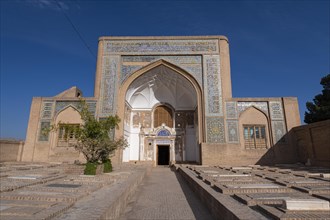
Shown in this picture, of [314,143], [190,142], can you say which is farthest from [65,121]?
[314,143]

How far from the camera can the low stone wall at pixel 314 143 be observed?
10.1m

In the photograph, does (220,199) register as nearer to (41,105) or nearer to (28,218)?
(28,218)

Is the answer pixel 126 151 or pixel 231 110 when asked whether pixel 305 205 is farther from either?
pixel 126 151

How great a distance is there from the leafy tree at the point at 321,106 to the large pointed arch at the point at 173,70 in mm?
10444

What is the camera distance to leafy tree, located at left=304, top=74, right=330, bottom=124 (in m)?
16.6

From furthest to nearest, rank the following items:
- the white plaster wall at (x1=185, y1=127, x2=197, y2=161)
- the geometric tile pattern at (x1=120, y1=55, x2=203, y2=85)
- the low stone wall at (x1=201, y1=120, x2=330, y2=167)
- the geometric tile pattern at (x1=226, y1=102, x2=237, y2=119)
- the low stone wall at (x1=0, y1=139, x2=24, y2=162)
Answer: the white plaster wall at (x1=185, y1=127, x2=197, y2=161) < the geometric tile pattern at (x1=120, y1=55, x2=203, y2=85) < the geometric tile pattern at (x1=226, y1=102, x2=237, y2=119) < the low stone wall at (x1=201, y1=120, x2=330, y2=167) < the low stone wall at (x1=0, y1=139, x2=24, y2=162)

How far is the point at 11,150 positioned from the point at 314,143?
1626cm

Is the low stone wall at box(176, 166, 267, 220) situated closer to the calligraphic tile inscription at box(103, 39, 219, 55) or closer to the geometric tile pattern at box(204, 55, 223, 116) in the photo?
the geometric tile pattern at box(204, 55, 223, 116)

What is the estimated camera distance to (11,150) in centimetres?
1198

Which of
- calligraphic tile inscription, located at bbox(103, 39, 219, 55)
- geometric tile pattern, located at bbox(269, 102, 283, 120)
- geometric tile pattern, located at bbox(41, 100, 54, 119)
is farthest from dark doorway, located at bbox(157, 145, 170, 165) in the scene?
geometric tile pattern, located at bbox(41, 100, 54, 119)

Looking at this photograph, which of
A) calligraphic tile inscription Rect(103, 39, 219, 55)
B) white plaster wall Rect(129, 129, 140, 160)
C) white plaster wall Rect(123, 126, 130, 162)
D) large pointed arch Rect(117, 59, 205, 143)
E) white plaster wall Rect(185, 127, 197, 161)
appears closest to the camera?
large pointed arch Rect(117, 59, 205, 143)

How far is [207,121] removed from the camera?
505 inches

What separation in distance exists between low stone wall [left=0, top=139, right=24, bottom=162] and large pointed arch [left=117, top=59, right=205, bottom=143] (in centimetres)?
576

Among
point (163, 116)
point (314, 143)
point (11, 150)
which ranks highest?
point (163, 116)
